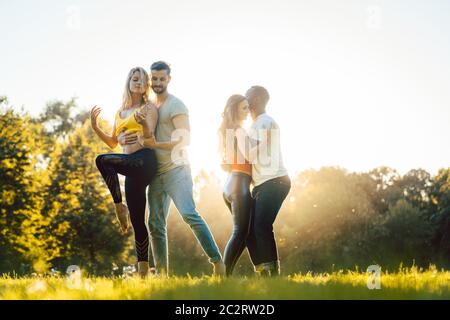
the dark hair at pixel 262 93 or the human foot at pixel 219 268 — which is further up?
the dark hair at pixel 262 93

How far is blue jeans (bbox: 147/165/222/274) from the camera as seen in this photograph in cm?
624

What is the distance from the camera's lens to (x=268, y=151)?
6.27 metres

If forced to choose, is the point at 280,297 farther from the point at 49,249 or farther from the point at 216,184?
the point at 216,184

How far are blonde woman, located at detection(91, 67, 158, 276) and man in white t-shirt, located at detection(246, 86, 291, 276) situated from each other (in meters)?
1.26

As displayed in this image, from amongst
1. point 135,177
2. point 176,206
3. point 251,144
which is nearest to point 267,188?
point 251,144

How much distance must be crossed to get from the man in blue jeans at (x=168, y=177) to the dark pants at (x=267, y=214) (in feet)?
1.69

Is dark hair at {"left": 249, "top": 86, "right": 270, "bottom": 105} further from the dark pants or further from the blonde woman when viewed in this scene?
the blonde woman

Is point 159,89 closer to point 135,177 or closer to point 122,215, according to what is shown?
point 135,177

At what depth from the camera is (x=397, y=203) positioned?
42.5 m

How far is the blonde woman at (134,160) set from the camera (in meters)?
5.95

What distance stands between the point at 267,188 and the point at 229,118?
1.03 m

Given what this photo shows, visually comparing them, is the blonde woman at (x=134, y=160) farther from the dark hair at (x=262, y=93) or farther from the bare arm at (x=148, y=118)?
the dark hair at (x=262, y=93)

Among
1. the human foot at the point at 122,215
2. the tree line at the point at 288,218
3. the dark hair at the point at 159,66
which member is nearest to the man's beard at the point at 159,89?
the dark hair at the point at 159,66

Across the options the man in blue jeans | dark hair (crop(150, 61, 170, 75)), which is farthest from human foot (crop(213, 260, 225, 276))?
dark hair (crop(150, 61, 170, 75))
